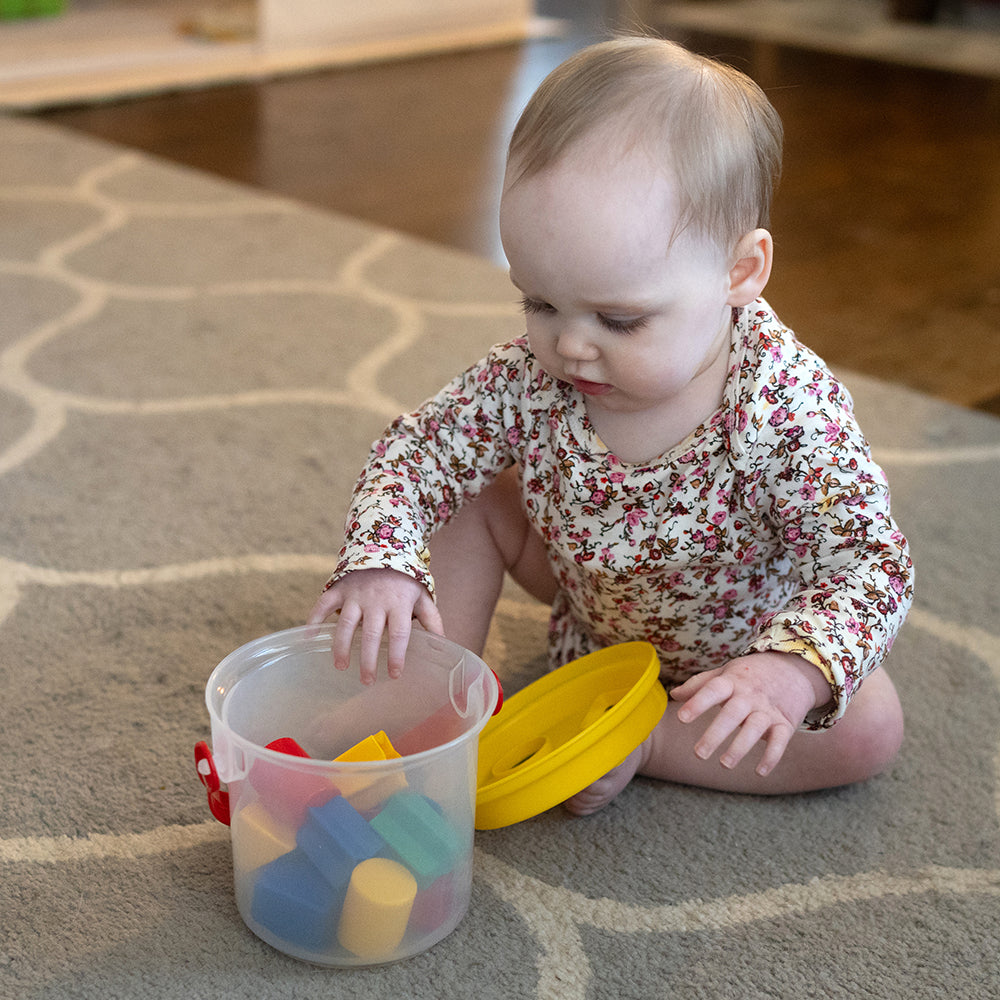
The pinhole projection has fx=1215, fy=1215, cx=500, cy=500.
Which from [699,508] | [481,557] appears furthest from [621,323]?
[481,557]

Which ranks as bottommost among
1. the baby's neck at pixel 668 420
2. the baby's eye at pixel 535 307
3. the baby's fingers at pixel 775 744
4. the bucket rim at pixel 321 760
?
the bucket rim at pixel 321 760

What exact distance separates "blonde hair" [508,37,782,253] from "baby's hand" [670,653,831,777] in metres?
0.24

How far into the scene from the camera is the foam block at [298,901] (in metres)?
0.64

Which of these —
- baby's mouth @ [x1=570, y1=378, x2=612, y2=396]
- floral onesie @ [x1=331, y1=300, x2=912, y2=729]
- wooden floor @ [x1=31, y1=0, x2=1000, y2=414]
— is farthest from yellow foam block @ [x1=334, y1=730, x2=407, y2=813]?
wooden floor @ [x1=31, y1=0, x2=1000, y2=414]

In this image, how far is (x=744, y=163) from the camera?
69cm

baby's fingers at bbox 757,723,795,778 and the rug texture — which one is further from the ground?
baby's fingers at bbox 757,723,795,778

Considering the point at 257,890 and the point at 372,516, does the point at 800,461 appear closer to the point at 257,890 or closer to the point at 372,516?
the point at 372,516

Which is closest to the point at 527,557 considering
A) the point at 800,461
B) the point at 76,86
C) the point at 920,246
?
the point at 800,461

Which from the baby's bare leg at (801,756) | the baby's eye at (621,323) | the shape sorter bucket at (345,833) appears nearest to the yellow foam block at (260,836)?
the shape sorter bucket at (345,833)

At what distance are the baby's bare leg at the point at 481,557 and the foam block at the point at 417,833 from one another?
0.20 metres

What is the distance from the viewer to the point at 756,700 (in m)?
0.65

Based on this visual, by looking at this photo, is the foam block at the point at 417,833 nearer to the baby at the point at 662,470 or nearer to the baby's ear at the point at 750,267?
the baby at the point at 662,470

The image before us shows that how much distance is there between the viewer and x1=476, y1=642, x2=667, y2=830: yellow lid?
695mm

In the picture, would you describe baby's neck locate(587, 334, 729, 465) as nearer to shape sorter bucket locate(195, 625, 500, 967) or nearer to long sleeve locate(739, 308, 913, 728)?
long sleeve locate(739, 308, 913, 728)
